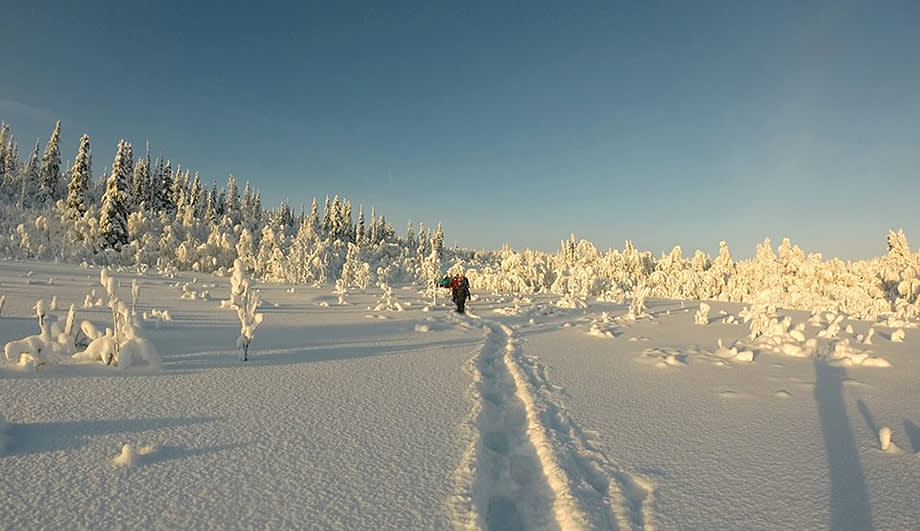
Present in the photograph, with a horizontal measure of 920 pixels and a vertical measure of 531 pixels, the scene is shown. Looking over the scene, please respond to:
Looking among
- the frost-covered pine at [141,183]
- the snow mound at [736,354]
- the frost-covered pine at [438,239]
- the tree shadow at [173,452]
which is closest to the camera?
the tree shadow at [173,452]

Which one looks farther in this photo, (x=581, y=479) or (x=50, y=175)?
(x=50, y=175)

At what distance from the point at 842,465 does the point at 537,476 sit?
2.10 meters

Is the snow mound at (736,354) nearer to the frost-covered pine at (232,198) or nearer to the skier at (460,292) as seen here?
the skier at (460,292)

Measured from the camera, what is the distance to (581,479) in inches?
109

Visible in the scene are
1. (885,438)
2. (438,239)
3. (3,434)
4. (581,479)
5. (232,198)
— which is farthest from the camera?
(438,239)

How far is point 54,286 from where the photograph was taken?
1068cm

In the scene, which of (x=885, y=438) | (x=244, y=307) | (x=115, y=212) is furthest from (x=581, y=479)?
(x=115, y=212)

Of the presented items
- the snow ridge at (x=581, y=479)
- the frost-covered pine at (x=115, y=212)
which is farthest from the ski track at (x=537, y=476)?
the frost-covered pine at (x=115, y=212)

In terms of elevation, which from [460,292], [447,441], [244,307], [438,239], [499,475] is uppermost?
[438,239]

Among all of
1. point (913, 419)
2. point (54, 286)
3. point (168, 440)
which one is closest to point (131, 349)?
point (168, 440)

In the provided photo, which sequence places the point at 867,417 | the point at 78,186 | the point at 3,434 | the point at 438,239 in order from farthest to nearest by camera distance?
the point at 438,239 < the point at 78,186 < the point at 867,417 < the point at 3,434

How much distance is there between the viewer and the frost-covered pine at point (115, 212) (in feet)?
92.4

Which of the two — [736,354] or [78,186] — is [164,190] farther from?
[736,354]

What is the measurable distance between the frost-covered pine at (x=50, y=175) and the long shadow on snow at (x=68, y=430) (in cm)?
6706
